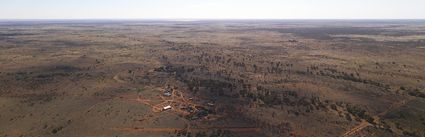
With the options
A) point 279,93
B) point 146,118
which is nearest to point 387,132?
point 279,93

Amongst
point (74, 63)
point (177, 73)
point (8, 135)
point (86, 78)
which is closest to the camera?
point (8, 135)

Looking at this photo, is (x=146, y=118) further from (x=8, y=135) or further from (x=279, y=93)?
(x=279, y=93)

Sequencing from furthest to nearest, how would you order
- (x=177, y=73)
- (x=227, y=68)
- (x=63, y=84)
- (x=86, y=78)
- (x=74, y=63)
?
1. (x=74, y=63)
2. (x=227, y=68)
3. (x=177, y=73)
4. (x=86, y=78)
5. (x=63, y=84)

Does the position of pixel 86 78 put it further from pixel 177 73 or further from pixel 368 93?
pixel 368 93

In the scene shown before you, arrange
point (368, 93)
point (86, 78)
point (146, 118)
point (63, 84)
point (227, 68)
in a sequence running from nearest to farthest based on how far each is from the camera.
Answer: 1. point (146, 118)
2. point (368, 93)
3. point (63, 84)
4. point (86, 78)
5. point (227, 68)

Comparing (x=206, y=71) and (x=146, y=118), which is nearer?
(x=146, y=118)

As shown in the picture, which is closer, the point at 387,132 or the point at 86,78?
the point at 387,132

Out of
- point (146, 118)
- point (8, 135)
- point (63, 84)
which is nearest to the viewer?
point (8, 135)

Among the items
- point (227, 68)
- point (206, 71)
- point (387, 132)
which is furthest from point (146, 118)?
point (227, 68)
